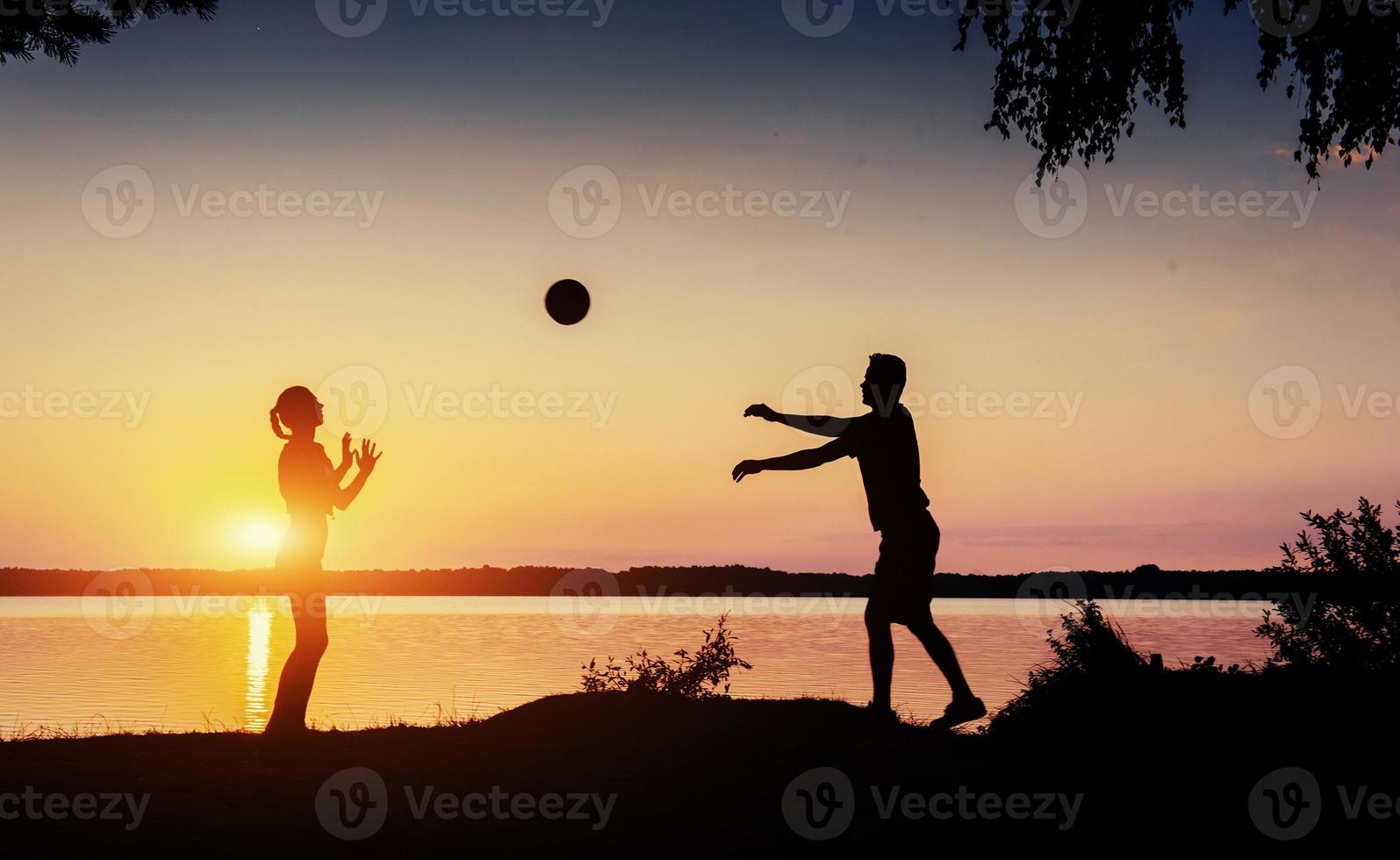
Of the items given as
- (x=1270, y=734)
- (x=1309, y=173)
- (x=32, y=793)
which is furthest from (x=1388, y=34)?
(x=32, y=793)

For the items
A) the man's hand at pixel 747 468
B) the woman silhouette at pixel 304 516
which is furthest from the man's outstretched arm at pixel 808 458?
the woman silhouette at pixel 304 516

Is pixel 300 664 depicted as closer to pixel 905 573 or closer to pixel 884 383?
pixel 905 573

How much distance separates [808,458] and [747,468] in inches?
22.5

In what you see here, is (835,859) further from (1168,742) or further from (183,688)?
(183,688)

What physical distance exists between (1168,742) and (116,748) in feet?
29.2

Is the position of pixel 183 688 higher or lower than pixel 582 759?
lower

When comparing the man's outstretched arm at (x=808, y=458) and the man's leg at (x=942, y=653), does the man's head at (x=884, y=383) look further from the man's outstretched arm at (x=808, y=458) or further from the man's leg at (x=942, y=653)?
the man's leg at (x=942, y=653)

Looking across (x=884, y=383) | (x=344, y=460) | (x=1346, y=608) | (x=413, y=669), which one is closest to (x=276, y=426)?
(x=344, y=460)

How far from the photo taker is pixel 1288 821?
7.48 meters

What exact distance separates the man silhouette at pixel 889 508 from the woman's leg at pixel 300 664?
377cm

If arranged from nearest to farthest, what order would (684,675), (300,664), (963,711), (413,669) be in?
1. (963,711)
2. (300,664)
3. (684,675)
4. (413,669)

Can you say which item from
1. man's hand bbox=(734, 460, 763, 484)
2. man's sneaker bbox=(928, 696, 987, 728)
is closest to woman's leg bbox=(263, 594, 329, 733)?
man's hand bbox=(734, 460, 763, 484)

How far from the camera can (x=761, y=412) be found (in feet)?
32.1

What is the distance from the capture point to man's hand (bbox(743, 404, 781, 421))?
976cm
